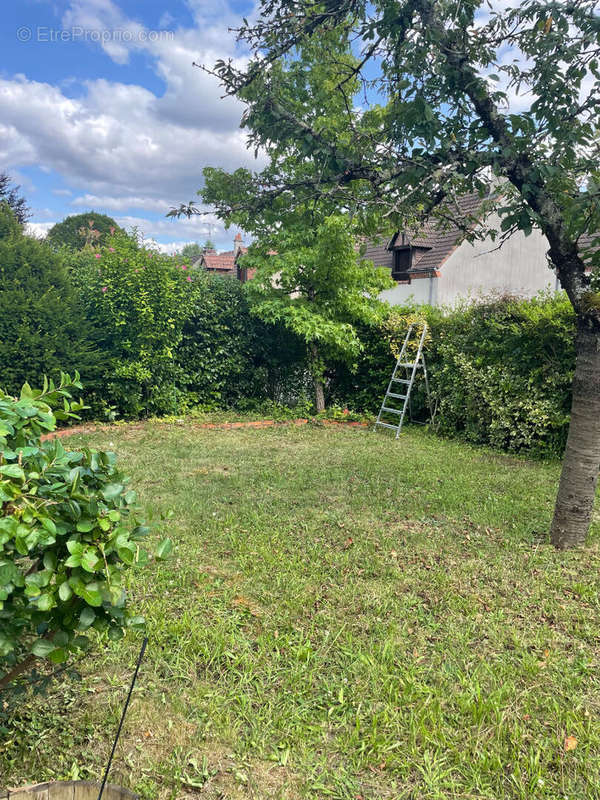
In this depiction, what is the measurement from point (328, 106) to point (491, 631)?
770cm

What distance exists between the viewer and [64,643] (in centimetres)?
138

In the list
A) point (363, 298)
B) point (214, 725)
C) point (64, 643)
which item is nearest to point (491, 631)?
point (214, 725)

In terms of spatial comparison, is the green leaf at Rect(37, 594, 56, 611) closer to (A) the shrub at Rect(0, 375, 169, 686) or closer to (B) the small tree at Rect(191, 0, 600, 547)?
(A) the shrub at Rect(0, 375, 169, 686)

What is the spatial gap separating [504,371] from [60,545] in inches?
265

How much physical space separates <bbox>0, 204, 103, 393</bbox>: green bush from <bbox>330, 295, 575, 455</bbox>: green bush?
5419 millimetres

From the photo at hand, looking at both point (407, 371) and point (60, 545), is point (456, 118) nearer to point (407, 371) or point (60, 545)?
point (60, 545)

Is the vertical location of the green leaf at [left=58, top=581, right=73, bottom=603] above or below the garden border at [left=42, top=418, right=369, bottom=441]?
above

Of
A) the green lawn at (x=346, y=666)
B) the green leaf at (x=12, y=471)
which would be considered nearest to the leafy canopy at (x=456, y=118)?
the green lawn at (x=346, y=666)

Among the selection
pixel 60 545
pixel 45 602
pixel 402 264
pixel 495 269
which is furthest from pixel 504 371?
pixel 495 269

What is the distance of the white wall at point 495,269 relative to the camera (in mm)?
16453

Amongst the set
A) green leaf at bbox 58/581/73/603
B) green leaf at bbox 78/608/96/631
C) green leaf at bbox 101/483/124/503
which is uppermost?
green leaf at bbox 101/483/124/503

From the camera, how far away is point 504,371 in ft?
23.1

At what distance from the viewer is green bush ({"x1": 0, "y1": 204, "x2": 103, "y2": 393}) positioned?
286 inches

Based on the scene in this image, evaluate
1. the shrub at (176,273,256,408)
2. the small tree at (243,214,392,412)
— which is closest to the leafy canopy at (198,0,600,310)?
the small tree at (243,214,392,412)
